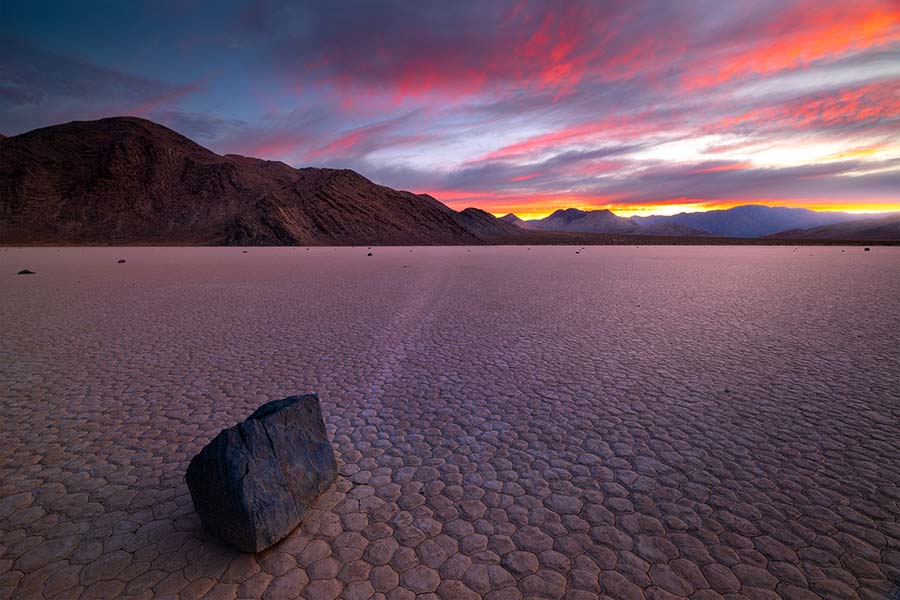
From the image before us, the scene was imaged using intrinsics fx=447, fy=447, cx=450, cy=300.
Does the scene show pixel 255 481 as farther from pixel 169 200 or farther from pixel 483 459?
pixel 169 200

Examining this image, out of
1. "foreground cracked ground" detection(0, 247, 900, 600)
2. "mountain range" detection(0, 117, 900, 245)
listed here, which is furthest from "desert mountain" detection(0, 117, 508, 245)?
"foreground cracked ground" detection(0, 247, 900, 600)

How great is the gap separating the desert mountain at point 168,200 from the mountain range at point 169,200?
20cm

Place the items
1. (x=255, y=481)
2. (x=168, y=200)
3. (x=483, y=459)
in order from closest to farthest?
(x=255, y=481) < (x=483, y=459) < (x=168, y=200)

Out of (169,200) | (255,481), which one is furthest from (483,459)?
(169,200)

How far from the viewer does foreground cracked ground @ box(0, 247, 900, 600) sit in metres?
2.62

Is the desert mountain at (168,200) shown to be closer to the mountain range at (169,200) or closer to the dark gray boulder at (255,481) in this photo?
the mountain range at (169,200)

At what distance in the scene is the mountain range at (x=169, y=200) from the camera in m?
78.1

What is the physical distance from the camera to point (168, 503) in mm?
3309

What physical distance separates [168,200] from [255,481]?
102398 mm

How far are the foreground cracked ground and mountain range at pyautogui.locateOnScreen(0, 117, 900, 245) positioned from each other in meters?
69.9

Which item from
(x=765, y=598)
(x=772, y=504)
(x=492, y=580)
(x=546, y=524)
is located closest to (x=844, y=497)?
(x=772, y=504)

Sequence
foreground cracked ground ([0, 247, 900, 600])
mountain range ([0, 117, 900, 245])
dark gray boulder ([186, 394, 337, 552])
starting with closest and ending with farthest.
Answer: foreground cracked ground ([0, 247, 900, 600]) → dark gray boulder ([186, 394, 337, 552]) → mountain range ([0, 117, 900, 245])

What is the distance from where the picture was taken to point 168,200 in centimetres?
8744

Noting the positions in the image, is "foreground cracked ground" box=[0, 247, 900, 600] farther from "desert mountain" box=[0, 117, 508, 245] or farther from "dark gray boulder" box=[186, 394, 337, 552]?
"desert mountain" box=[0, 117, 508, 245]
